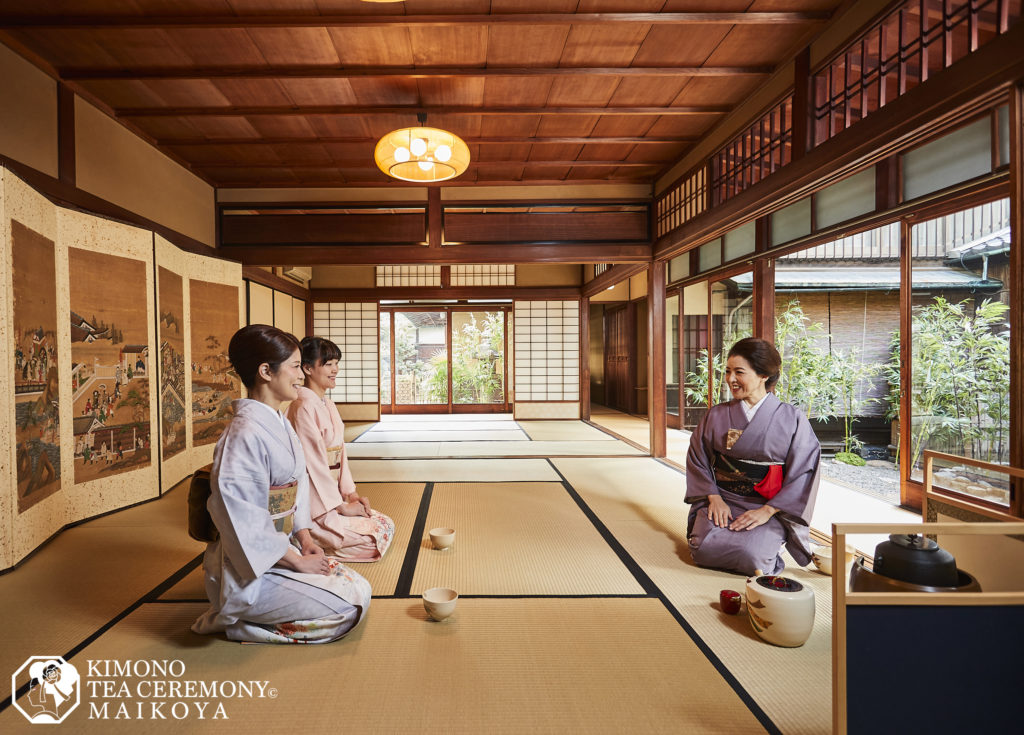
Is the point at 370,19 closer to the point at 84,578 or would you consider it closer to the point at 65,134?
the point at 65,134

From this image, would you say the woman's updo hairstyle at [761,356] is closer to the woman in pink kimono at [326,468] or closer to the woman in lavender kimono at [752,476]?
the woman in lavender kimono at [752,476]

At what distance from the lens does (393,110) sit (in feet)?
11.8

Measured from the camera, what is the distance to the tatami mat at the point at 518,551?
223cm

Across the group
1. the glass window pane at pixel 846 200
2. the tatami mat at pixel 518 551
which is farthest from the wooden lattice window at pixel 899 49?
the tatami mat at pixel 518 551

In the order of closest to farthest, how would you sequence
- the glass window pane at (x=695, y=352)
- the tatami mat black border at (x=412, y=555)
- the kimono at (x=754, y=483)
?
the tatami mat black border at (x=412, y=555) → the kimono at (x=754, y=483) → the glass window pane at (x=695, y=352)

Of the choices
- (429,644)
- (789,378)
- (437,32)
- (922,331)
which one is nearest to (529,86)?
(437,32)

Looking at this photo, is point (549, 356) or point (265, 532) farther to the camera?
Result: point (549, 356)

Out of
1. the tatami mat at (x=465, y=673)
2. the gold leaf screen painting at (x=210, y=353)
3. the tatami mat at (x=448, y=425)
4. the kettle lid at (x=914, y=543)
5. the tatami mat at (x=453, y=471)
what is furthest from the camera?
the tatami mat at (x=448, y=425)

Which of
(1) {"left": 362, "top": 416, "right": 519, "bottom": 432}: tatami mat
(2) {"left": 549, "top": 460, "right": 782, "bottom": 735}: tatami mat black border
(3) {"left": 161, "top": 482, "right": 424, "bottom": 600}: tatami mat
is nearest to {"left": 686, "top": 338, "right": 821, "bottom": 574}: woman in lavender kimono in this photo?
(2) {"left": 549, "top": 460, "right": 782, "bottom": 735}: tatami mat black border

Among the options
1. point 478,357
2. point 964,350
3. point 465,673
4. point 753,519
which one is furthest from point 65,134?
point 478,357

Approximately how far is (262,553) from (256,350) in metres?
0.66

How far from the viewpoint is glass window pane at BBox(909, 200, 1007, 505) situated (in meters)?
3.58

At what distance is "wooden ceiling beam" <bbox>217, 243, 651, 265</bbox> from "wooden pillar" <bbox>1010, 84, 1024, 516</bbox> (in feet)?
11.5

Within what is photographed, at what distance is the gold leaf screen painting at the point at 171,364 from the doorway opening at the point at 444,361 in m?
5.55
